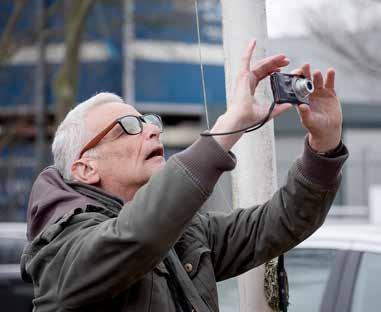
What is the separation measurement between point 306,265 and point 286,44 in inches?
520

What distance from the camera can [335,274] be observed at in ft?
12.6

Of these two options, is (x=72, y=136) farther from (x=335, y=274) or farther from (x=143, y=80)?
(x=143, y=80)

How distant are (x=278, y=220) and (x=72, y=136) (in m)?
0.63

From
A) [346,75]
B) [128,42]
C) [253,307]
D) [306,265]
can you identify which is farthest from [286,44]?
[253,307]

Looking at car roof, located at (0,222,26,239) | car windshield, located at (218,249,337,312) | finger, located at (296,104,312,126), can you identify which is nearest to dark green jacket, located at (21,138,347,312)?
finger, located at (296,104,312,126)

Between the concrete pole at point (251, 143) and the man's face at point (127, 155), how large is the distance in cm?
46

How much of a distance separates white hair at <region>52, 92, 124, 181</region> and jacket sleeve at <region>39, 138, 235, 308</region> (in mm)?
401

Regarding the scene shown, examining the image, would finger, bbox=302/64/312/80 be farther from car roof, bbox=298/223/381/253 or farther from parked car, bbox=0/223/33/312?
parked car, bbox=0/223/33/312

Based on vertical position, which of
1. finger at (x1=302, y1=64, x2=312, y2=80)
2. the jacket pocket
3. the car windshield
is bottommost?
the car windshield

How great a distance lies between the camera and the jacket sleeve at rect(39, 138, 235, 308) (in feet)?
6.62

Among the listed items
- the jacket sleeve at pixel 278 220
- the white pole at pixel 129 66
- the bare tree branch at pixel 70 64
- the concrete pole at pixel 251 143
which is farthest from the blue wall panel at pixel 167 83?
the jacket sleeve at pixel 278 220

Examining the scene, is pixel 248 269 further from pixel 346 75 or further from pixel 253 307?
pixel 346 75

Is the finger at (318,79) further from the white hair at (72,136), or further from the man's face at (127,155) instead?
the white hair at (72,136)

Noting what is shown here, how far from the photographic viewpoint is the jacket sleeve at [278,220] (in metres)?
2.45
